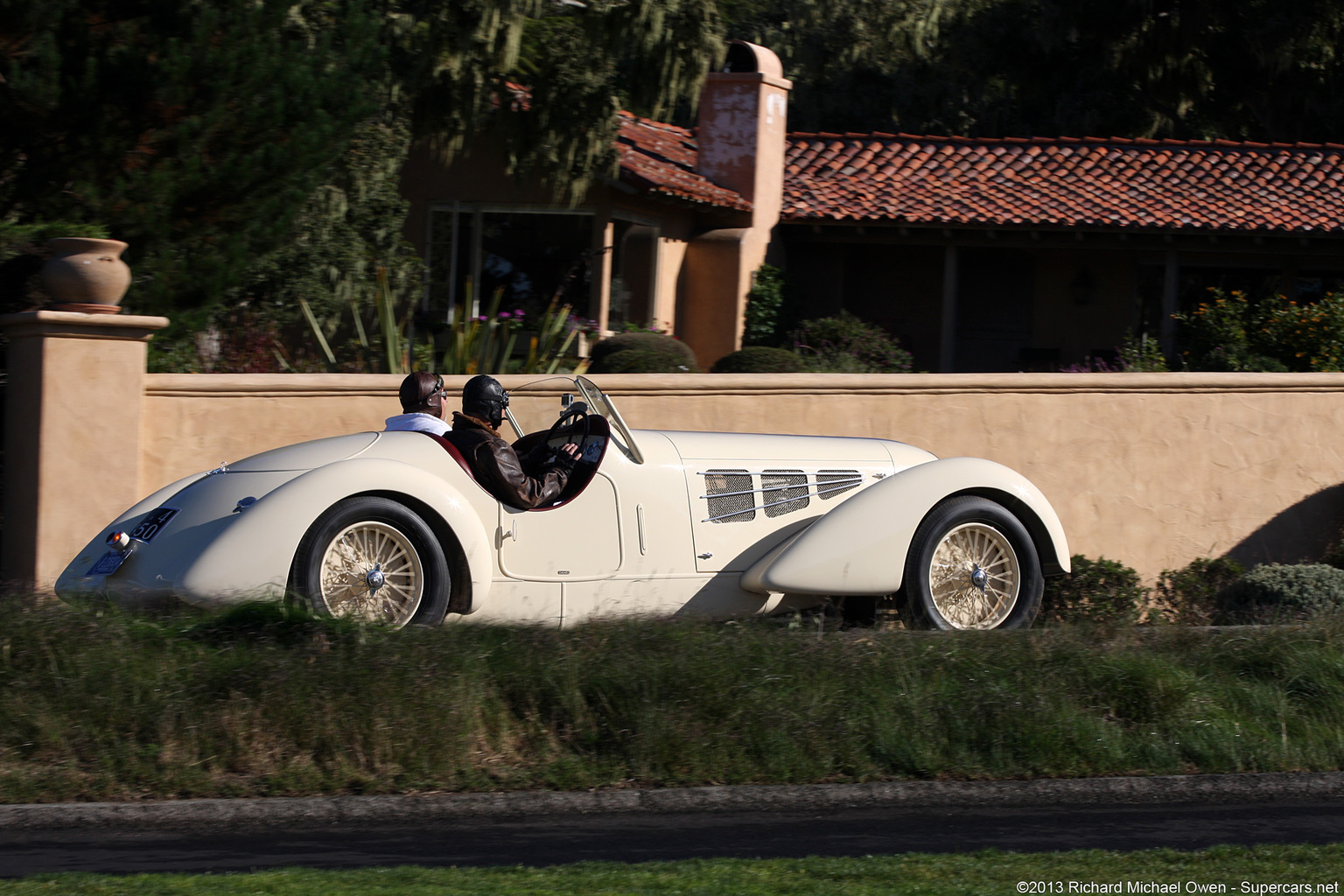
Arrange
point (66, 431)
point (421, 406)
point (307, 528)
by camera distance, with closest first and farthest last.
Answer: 1. point (307, 528)
2. point (421, 406)
3. point (66, 431)

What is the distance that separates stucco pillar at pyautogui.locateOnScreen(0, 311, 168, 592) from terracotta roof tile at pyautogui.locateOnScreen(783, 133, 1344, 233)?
11.5 meters

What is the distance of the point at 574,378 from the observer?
280 inches

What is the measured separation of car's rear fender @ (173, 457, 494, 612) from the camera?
581 centimetres

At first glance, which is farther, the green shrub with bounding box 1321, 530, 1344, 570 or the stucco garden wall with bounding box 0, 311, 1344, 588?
the green shrub with bounding box 1321, 530, 1344, 570

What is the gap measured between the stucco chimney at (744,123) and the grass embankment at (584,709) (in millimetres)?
12201

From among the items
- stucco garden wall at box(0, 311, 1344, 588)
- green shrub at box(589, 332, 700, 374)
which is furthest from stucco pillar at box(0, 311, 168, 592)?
green shrub at box(589, 332, 700, 374)

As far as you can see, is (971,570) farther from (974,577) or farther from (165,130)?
(165,130)

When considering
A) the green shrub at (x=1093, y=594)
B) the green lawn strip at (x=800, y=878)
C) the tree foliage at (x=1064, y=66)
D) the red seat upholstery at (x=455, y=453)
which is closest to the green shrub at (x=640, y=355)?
the green shrub at (x=1093, y=594)

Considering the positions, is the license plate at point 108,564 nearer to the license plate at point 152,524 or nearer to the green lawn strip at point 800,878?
the license plate at point 152,524

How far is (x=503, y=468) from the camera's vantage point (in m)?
6.34

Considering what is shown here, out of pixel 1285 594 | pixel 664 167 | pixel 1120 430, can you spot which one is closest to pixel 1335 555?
pixel 1120 430

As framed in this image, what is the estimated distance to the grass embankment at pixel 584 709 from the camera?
5109mm

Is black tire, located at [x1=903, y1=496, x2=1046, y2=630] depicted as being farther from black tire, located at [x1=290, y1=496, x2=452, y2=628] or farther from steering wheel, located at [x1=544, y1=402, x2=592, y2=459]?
black tire, located at [x1=290, y1=496, x2=452, y2=628]

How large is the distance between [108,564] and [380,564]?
1.21 meters
